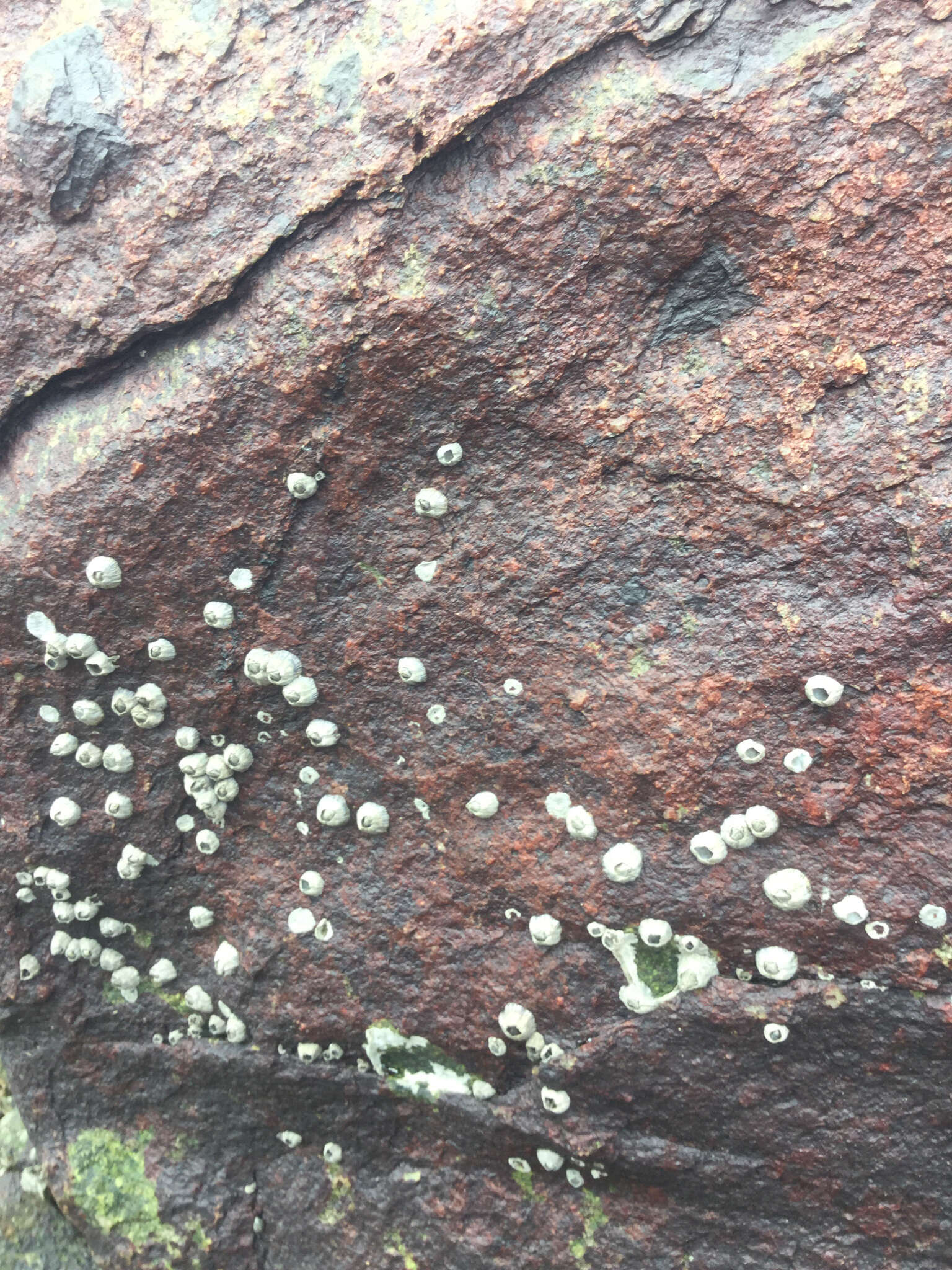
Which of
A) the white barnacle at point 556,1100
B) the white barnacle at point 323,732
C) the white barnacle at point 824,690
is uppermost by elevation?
the white barnacle at point 323,732

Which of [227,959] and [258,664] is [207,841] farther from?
[258,664]

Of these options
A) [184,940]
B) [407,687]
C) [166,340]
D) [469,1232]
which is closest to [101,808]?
[184,940]

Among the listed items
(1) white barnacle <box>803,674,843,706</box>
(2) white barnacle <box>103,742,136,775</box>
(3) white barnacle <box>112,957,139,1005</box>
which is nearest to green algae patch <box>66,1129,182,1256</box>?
(3) white barnacle <box>112,957,139,1005</box>

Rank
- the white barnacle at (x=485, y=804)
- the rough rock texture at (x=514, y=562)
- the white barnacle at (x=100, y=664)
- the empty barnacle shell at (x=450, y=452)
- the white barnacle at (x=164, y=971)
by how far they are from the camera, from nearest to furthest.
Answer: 1. the rough rock texture at (x=514, y=562)
2. the empty barnacle shell at (x=450, y=452)
3. the white barnacle at (x=485, y=804)
4. the white barnacle at (x=100, y=664)
5. the white barnacle at (x=164, y=971)

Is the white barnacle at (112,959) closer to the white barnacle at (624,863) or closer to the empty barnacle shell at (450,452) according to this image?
the white barnacle at (624,863)

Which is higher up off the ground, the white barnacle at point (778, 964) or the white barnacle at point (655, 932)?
the white barnacle at point (655, 932)

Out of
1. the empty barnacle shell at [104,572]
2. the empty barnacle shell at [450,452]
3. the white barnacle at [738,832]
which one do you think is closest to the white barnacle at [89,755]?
the empty barnacle shell at [104,572]

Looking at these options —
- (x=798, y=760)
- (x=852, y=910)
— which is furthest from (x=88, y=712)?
(x=852, y=910)
